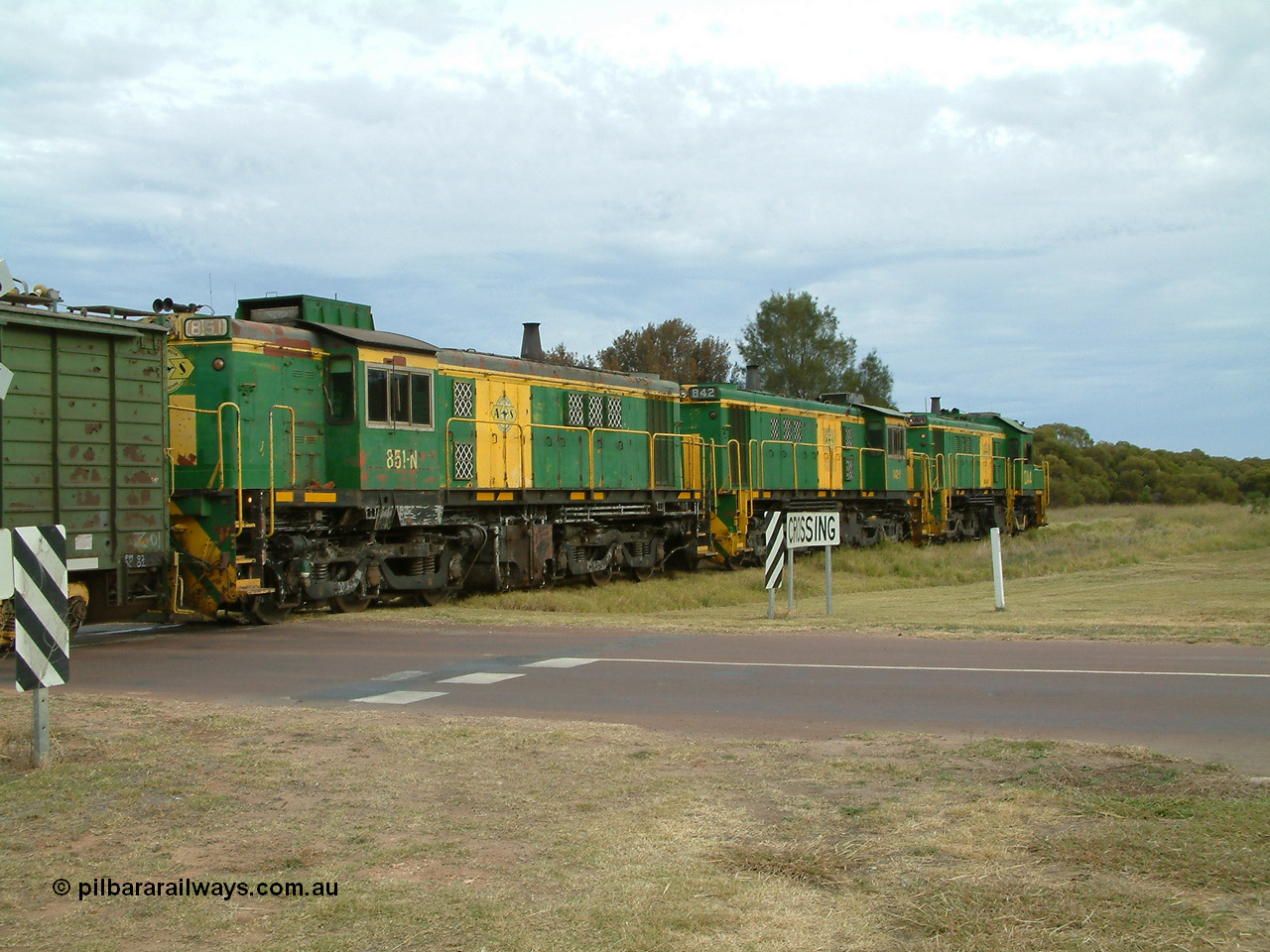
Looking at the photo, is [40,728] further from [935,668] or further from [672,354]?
[672,354]

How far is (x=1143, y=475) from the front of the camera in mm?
79562

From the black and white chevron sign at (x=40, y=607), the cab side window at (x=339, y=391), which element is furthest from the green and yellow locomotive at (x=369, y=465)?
the black and white chevron sign at (x=40, y=607)

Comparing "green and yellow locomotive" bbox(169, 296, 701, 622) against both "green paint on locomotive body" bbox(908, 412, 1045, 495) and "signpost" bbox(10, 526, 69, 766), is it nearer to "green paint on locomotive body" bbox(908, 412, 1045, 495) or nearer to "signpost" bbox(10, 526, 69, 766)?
"signpost" bbox(10, 526, 69, 766)

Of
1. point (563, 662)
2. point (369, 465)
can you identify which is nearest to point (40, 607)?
point (563, 662)

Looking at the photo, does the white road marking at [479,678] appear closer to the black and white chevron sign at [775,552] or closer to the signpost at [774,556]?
the signpost at [774,556]

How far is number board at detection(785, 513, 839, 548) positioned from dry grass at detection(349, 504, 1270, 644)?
111 cm

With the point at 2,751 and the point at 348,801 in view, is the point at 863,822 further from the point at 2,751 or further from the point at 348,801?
A: the point at 2,751

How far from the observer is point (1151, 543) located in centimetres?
3331

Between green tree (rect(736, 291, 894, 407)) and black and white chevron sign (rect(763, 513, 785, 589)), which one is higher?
green tree (rect(736, 291, 894, 407))

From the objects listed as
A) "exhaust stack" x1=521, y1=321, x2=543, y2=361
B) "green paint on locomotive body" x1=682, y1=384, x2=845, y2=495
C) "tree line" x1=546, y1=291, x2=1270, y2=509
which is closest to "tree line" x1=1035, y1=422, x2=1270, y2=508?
"tree line" x1=546, y1=291, x2=1270, y2=509

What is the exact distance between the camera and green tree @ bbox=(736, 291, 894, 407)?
65.5m

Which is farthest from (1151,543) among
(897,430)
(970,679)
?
(970,679)

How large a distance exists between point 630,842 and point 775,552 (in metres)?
11.6

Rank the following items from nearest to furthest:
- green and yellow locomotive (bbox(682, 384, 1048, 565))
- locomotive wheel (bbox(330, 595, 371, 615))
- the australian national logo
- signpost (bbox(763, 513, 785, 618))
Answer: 1. signpost (bbox(763, 513, 785, 618))
2. locomotive wheel (bbox(330, 595, 371, 615))
3. the australian national logo
4. green and yellow locomotive (bbox(682, 384, 1048, 565))
